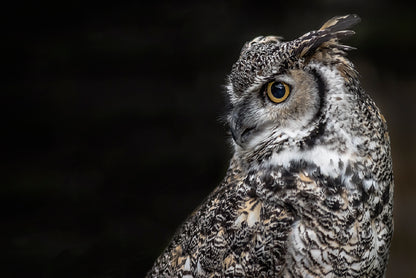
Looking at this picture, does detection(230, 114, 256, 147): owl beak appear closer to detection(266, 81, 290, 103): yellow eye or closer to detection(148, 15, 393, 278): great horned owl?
detection(148, 15, 393, 278): great horned owl

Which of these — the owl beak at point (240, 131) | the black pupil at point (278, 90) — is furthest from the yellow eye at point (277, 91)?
the owl beak at point (240, 131)

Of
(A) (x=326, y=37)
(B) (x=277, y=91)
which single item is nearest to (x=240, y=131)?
(B) (x=277, y=91)

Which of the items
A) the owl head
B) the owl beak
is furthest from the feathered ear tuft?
the owl beak

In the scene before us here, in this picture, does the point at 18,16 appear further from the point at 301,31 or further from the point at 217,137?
the point at 301,31

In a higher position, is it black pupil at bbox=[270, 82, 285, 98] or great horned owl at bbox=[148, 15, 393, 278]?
black pupil at bbox=[270, 82, 285, 98]

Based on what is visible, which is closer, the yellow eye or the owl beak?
the yellow eye

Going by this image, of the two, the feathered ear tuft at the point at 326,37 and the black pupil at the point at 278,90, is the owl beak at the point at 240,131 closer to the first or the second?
the black pupil at the point at 278,90

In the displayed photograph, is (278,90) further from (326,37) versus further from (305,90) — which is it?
(326,37)
